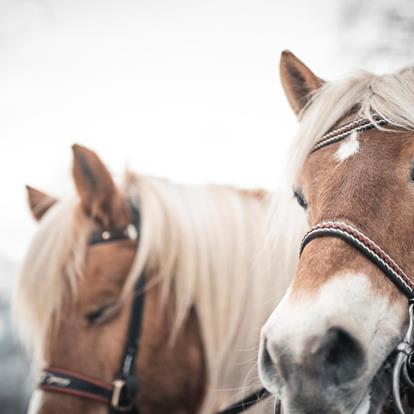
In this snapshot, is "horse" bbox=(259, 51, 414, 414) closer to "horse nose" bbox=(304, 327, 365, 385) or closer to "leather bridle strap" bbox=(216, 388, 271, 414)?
"horse nose" bbox=(304, 327, 365, 385)

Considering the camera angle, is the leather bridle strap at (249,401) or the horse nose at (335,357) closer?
the horse nose at (335,357)

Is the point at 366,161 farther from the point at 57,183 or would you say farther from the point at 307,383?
the point at 57,183

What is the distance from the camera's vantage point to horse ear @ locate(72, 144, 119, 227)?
6.63ft

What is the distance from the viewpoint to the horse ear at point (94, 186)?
2.02 metres

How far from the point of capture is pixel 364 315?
85cm

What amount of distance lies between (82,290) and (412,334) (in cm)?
149

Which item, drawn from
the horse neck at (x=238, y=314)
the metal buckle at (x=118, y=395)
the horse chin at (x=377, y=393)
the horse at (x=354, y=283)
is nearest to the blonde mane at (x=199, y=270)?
the horse neck at (x=238, y=314)

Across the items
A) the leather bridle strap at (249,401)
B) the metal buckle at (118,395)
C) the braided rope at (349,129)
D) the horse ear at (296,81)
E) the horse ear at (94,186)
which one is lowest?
the metal buckle at (118,395)

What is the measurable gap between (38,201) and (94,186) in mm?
597

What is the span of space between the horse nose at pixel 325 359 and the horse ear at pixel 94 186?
1441 millimetres

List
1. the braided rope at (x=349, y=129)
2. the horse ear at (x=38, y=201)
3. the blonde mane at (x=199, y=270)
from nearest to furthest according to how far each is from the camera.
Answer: the braided rope at (x=349, y=129) < the blonde mane at (x=199, y=270) < the horse ear at (x=38, y=201)

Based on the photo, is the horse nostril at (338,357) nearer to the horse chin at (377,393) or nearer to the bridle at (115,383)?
the horse chin at (377,393)

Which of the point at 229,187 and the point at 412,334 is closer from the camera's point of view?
the point at 412,334

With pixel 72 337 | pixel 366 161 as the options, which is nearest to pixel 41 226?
pixel 72 337
